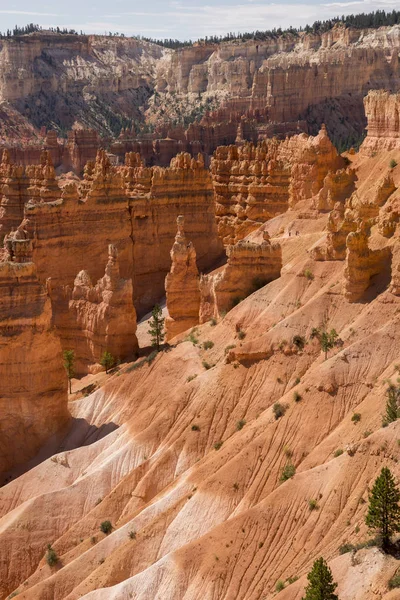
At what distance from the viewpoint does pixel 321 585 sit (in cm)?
2366

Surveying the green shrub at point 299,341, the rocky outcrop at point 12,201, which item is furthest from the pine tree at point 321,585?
the rocky outcrop at point 12,201

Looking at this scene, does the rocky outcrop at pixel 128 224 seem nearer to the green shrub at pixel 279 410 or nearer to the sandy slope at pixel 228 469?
the sandy slope at pixel 228 469

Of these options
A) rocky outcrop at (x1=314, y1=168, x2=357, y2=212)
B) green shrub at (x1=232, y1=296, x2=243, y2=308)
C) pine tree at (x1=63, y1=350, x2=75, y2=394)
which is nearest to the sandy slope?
green shrub at (x1=232, y1=296, x2=243, y2=308)

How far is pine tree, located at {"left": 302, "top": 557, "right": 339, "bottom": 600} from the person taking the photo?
23.5 m

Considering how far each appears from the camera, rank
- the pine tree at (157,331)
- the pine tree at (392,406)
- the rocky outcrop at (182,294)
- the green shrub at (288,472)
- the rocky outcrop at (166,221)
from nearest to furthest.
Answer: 1. the pine tree at (392,406)
2. the green shrub at (288,472)
3. the pine tree at (157,331)
4. the rocky outcrop at (182,294)
5. the rocky outcrop at (166,221)

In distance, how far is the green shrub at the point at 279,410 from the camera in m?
34.5

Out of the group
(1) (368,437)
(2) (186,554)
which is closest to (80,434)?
(2) (186,554)

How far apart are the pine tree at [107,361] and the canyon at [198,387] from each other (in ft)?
1.59

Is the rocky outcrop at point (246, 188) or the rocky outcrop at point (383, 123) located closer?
the rocky outcrop at point (383, 123)

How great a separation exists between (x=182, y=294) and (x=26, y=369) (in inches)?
397

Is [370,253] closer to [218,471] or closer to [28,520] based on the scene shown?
[218,471]

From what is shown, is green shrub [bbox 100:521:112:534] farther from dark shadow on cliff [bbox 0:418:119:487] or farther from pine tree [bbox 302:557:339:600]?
pine tree [bbox 302:557:339:600]

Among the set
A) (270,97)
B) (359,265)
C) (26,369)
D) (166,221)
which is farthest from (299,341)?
(270,97)

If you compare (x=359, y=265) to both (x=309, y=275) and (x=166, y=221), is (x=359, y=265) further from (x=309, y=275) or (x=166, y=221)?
(x=166, y=221)
